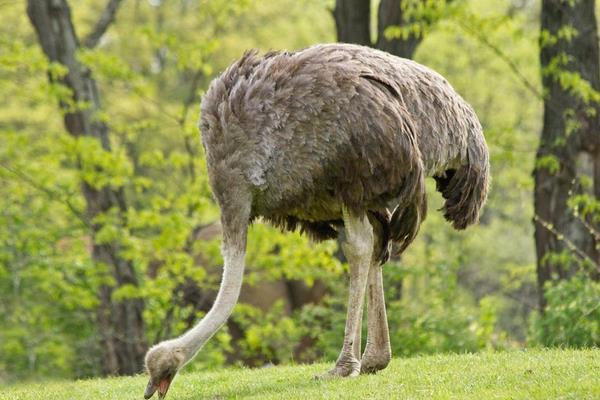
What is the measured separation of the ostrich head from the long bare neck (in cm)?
6

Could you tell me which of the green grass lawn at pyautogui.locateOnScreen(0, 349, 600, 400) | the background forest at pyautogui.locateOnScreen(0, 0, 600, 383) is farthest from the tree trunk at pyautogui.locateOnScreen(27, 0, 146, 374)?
the green grass lawn at pyautogui.locateOnScreen(0, 349, 600, 400)

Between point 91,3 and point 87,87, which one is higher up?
point 91,3

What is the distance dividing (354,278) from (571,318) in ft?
12.2

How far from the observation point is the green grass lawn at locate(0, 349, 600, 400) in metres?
6.22

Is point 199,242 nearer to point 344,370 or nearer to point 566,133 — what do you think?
point 566,133

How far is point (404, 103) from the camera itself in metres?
7.30

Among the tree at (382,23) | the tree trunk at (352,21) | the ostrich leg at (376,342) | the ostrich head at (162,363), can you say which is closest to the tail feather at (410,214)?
the ostrich leg at (376,342)

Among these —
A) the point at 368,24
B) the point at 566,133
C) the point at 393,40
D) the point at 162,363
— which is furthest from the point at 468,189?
the point at 368,24

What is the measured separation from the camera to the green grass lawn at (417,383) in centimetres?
622

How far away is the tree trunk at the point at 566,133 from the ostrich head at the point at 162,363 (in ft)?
22.5

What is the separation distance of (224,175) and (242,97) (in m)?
0.54

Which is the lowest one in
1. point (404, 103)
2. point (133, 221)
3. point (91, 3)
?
point (133, 221)

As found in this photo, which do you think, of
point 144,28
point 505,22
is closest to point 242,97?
point 505,22

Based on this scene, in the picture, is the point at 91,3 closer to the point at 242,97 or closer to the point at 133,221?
the point at 133,221
